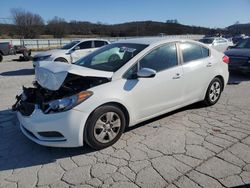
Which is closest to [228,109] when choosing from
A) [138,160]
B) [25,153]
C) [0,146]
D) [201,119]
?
[201,119]

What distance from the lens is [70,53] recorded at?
11.9 meters

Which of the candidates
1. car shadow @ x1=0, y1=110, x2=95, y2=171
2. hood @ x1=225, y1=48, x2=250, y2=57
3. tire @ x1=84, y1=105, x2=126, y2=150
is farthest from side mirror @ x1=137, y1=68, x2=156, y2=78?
hood @ x1=225, y1=48, x2=250, y2=57

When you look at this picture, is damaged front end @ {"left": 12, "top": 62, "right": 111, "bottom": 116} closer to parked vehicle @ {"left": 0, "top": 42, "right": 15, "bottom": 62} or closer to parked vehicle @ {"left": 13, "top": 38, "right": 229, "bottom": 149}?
parked vehicle @ {"left": 13, "top": 38, "right": 229, "bottom": 149}

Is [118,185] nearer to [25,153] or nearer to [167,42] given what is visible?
[25,153]

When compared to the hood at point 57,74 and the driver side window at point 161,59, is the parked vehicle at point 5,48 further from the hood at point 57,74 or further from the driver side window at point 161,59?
the driver side window at point 161,59

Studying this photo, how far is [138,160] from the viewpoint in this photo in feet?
11.8

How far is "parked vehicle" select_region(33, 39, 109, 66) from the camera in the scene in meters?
11.7

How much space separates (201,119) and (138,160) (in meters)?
2.03

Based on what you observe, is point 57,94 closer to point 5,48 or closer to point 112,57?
point 112,57

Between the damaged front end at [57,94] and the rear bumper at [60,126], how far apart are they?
9 cm

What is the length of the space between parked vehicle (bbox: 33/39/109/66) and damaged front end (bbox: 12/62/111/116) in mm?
7474

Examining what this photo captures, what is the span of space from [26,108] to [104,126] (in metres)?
1.21

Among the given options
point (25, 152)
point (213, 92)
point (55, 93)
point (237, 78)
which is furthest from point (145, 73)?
point (237, 78)

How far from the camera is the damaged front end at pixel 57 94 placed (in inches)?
144
